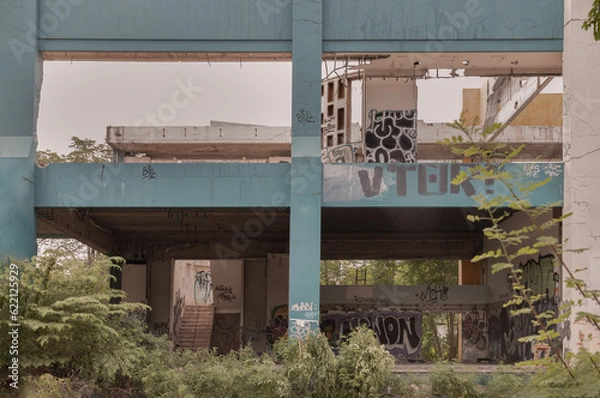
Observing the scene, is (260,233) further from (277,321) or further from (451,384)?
(451,384)

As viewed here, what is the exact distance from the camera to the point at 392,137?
2348cm

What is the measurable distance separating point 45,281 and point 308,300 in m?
6.19

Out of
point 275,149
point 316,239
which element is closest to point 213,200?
point 316,239

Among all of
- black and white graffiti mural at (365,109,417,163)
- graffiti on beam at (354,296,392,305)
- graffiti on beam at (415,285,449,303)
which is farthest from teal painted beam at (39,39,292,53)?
graffiti on beam at (415,285,449,303)

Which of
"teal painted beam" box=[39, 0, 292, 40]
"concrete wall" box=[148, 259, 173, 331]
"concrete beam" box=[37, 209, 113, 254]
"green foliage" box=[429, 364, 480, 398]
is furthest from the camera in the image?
"concrete wall" box=[148, 259, 173, 331]

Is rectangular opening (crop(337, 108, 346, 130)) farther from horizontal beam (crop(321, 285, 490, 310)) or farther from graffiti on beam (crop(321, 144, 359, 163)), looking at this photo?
horizontal beam (crop(321, 285, 490, 310))

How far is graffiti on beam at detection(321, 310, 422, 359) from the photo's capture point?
1209 inches

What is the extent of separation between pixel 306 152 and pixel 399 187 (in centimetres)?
245

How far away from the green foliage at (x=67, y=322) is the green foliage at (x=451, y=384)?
6125 mm

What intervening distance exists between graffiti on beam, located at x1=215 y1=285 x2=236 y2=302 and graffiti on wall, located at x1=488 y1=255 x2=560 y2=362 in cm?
1234

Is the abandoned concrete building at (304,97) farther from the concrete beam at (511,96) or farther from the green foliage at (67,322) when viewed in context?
the green foliage at (67,322)

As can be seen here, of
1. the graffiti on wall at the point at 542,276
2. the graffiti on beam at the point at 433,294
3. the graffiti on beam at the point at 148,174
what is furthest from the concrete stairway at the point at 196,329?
the graffiti on beam at the point at 148,174

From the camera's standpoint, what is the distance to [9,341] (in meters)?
15.5

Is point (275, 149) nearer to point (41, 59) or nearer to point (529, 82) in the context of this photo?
point (529, 82)
